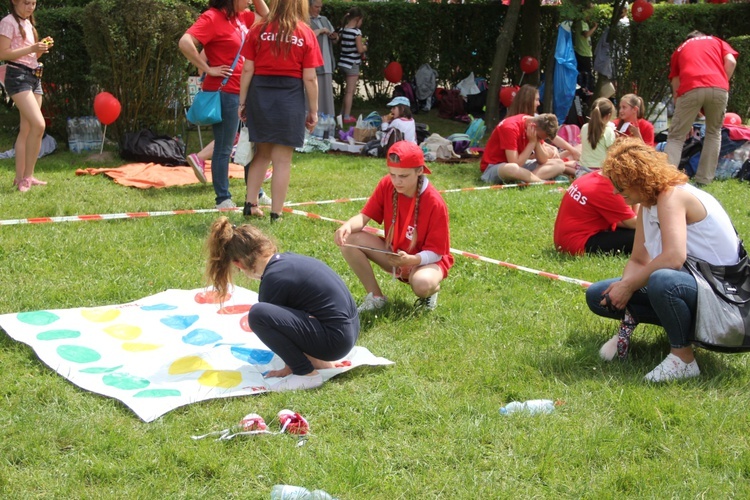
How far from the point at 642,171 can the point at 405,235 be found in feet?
4.98

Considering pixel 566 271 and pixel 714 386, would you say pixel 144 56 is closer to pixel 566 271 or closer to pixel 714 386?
pixel 566 271

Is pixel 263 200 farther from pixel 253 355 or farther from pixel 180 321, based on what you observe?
pixel 253 355

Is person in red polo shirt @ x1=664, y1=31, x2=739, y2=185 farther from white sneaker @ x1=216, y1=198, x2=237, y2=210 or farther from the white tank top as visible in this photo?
the white tank top

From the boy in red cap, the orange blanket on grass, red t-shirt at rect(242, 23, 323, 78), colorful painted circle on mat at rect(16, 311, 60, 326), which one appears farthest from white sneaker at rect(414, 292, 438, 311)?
the orange blanket on grass

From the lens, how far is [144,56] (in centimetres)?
973

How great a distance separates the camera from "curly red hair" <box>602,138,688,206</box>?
3.96m

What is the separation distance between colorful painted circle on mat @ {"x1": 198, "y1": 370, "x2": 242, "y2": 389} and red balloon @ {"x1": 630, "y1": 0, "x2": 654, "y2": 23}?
10.9 metres

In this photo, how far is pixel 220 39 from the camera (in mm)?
7496

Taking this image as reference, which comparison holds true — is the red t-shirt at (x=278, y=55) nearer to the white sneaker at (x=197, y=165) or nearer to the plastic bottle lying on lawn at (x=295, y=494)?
the white sneaker at (x=197, y=165)

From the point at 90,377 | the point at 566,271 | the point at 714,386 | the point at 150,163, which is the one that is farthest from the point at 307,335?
the point at 150,163

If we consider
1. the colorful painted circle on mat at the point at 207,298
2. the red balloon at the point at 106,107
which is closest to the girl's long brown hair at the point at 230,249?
the colorful painted circle on mat at the point at 207,298

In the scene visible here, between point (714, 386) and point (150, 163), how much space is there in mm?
7145

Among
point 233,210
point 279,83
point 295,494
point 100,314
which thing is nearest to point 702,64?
point 279,83

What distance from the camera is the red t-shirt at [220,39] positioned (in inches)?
291
